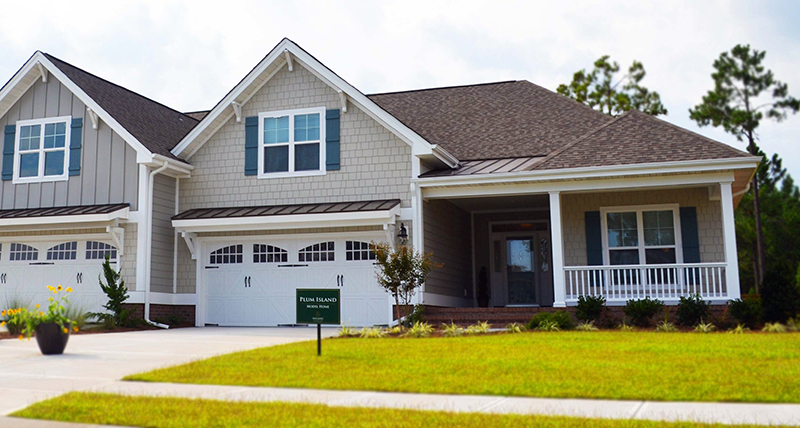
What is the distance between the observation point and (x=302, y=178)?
17516 millimetres

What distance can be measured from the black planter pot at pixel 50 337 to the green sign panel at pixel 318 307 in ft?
12.2

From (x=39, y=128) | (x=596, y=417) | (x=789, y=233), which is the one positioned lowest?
(x=596, y=417)

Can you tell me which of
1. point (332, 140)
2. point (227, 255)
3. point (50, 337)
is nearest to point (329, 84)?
point (332, 140)

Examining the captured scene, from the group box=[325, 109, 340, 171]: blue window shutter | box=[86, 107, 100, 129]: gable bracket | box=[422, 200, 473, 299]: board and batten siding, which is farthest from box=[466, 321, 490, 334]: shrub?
box=[86, 107, 100, 129]: gable bracket

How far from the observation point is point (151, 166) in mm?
17328

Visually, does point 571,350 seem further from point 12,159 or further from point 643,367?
point 12,159

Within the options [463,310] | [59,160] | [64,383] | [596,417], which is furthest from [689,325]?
[59,160]

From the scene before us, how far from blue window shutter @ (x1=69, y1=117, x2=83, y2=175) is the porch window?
1284cm

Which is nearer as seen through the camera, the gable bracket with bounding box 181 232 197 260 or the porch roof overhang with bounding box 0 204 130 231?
the porch roof overhang with bounding box 0 204 130 231

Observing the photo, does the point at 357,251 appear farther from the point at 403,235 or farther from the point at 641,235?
the point at 641,235

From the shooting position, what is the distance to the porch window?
1662cm

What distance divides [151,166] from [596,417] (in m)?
13.8

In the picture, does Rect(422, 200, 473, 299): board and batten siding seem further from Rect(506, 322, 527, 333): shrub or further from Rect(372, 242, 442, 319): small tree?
Rect(506, 322, 527, 333): shrub

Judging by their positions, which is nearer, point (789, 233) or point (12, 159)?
point (12, 159)
